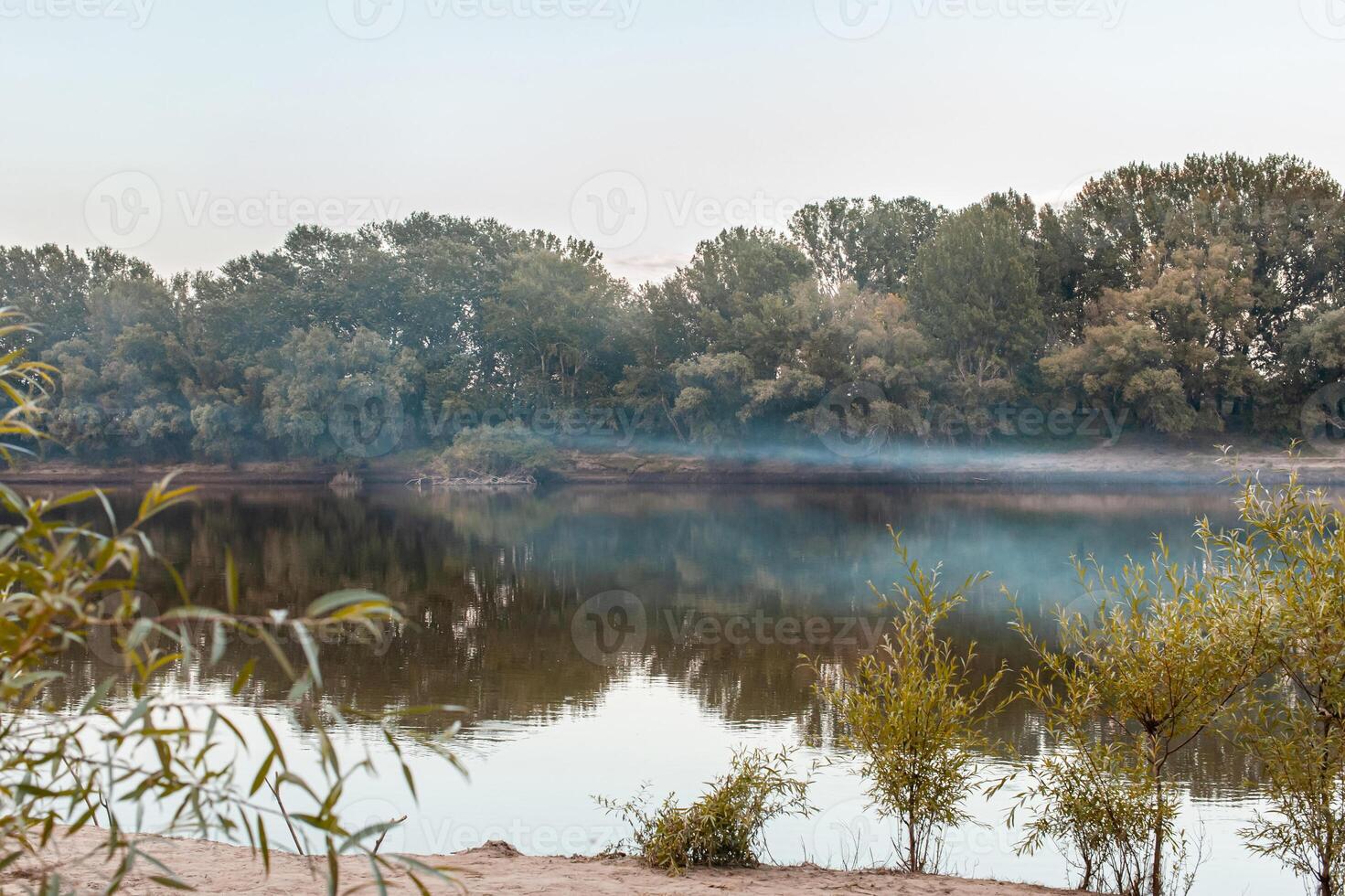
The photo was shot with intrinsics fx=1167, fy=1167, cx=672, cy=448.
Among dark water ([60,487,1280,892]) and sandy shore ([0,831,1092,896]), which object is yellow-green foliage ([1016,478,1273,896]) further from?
dark water ([60,487,1280,892])

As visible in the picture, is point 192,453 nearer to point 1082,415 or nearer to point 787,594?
point 1082,415

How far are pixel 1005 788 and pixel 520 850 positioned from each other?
4.11 m

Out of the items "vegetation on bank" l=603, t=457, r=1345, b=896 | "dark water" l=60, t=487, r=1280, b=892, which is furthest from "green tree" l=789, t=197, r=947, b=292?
"vegetation on bank" l=603, t=457, r=1345, b=896

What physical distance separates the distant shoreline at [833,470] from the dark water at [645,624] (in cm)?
1006


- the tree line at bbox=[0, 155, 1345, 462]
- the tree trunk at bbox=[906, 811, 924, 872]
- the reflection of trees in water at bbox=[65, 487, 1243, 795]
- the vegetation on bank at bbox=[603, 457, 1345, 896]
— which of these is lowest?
the reflection of trees in water at bbox=[65, 487, 1243, 795]

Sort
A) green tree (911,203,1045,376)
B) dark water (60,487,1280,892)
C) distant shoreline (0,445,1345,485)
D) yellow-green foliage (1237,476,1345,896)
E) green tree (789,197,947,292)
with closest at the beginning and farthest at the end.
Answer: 1. yellow-green foliage (1237,476,1345,896)
2. dark water (60,487,1280,892)
3. distant shoreline (0,445,1345,485)
4. green tree (911,203,1045,376)
5. green tree (789,197,947,292)

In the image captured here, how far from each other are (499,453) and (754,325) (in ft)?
48.1

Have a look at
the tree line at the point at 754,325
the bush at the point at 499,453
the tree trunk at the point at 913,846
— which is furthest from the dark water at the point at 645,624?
the bush at the point at 499,453

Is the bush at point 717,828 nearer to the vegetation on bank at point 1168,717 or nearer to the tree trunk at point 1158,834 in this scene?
the vegetation on bank at point 1168,717

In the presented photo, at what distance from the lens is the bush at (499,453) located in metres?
60.2

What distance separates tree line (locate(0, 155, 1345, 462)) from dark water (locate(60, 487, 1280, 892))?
1245cm

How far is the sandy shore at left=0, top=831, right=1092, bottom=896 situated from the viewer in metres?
6.42

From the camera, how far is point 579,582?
2397 cm

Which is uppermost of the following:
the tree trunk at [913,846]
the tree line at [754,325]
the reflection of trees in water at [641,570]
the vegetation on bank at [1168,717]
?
the tree line at [754,325]
